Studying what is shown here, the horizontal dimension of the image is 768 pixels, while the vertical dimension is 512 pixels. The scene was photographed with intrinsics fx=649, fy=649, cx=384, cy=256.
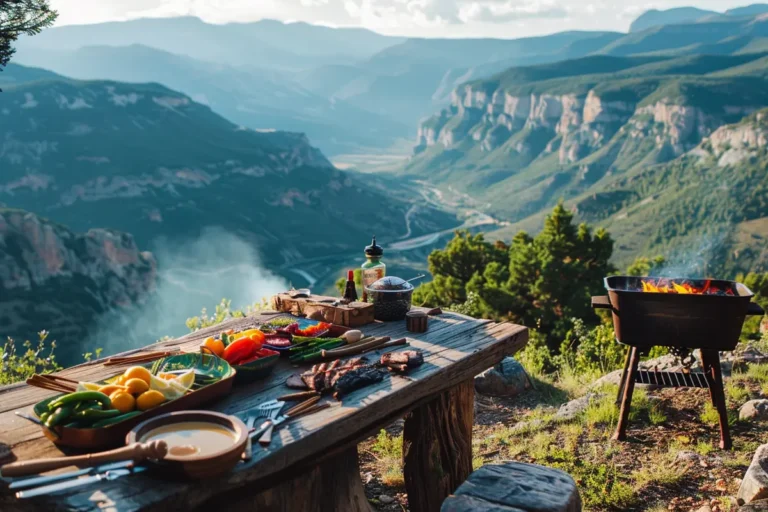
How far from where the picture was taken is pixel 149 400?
3.45 meters

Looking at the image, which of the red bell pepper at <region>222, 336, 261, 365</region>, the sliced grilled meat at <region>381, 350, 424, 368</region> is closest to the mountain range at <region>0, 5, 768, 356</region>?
the red bell pepper at <region>222, 336, 261, 365</region>

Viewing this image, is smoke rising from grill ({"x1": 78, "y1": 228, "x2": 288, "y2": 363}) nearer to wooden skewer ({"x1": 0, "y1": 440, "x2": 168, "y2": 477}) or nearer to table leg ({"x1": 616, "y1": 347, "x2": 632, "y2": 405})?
table leg ({"x1": 616, "y1": 347, "x2": 632, "y2": 405})

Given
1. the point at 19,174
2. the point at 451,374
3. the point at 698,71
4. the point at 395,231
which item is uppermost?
the point at 698,71

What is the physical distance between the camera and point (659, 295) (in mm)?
5875

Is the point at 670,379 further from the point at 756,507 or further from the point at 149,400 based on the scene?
the point at 149,400

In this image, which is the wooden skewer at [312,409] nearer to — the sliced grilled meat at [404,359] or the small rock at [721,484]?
the sliced grilled meat at [404,359]

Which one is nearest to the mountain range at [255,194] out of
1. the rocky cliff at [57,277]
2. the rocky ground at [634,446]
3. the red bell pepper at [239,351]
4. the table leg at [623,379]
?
the rocky cliff at [57,277]

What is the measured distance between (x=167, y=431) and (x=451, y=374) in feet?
6.73

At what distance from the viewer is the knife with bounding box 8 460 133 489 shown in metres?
2.77

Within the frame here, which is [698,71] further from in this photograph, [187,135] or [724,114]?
[187,135]

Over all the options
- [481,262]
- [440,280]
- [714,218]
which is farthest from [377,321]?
[714,218]

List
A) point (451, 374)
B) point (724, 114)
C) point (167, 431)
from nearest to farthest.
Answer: point (167, 431)
point (451, 374)
point (724, 114)

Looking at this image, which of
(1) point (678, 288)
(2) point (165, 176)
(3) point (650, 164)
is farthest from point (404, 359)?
(3) point (650, 164)

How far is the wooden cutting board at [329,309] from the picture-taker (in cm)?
539
